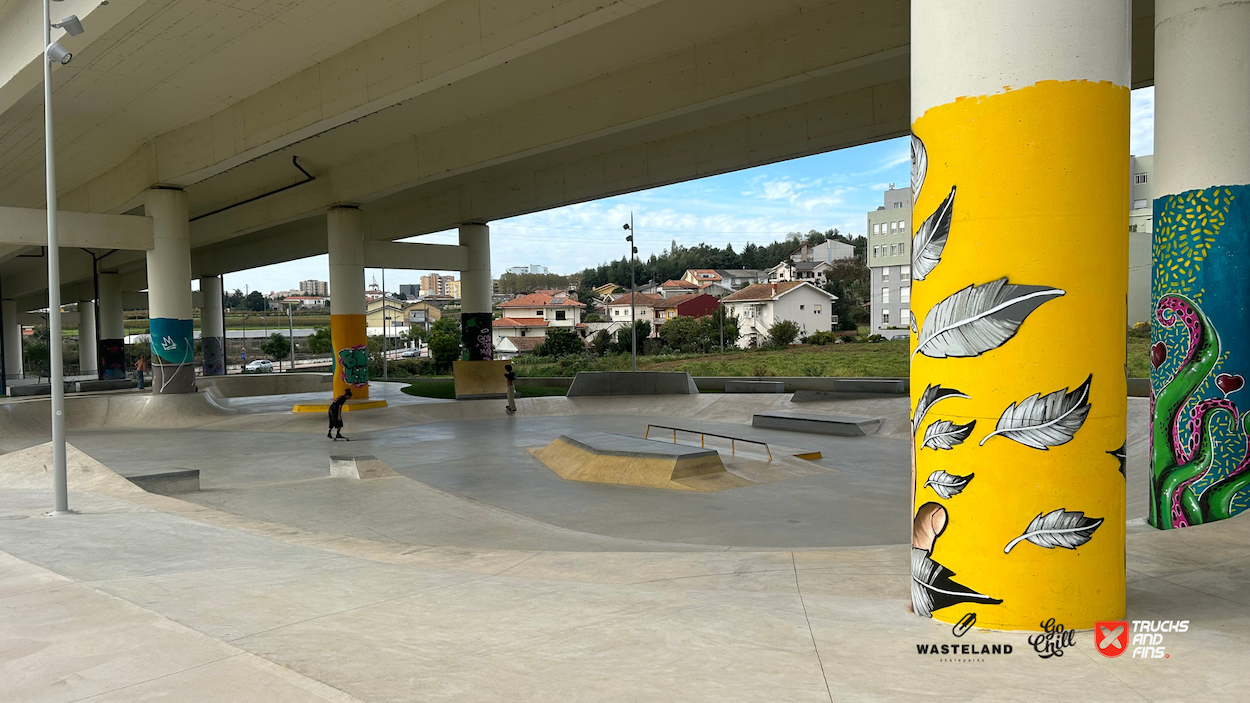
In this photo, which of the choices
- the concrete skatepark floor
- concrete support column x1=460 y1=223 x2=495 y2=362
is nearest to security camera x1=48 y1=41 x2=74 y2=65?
the concrete skatepark floor

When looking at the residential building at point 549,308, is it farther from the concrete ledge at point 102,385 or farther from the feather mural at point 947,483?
the feather mural at point 947,483

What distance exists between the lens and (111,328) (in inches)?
1951

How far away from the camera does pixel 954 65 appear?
14.8ft

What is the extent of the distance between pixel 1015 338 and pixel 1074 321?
1.09ft

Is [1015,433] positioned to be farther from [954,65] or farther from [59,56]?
[59,56]

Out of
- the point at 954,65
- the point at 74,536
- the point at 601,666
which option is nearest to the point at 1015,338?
the point at 954,65

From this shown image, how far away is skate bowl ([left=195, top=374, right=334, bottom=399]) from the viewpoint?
37.8m

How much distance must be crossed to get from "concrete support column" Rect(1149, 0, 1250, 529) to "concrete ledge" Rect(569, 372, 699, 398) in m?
19.9

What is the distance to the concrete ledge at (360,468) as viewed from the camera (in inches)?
516

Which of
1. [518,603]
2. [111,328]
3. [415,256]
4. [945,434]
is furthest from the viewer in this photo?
[111,328]

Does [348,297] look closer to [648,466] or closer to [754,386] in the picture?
[754,386]

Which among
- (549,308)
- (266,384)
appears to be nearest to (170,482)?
(266,384)

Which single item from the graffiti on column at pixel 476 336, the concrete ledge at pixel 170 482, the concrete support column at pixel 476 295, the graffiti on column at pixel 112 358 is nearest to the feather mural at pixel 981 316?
the concrete ledge at pixel 170 482

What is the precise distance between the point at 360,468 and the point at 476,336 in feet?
60.4
